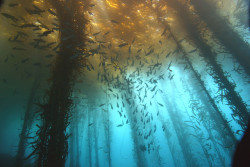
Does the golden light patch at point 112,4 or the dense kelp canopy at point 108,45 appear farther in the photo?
the golden light patch at point 112,4

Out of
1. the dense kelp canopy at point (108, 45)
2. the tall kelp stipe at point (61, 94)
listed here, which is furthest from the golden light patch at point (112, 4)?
the tall kelp stipe at point (61, 94)

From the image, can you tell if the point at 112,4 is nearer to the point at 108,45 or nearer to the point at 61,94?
the point at 108,45

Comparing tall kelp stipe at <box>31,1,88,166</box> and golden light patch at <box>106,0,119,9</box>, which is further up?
golden light patch at <box>106,0,119,9</box>

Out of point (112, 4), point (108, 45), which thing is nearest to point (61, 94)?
point (112, 4)

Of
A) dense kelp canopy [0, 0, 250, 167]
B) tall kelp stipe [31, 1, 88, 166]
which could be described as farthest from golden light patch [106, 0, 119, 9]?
tall kelp stipe [31, 1, 88, 166]

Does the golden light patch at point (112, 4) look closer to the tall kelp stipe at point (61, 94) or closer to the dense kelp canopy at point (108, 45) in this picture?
the dense kelp canopy at point (108, 45)

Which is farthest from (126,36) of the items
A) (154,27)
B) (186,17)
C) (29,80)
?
(29,80)

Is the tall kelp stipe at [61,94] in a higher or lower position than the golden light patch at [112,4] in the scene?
lower

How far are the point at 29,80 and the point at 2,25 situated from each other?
40.0 feet

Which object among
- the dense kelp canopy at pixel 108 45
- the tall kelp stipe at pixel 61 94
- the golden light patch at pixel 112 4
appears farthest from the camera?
the golden light patch at pixel 112 4

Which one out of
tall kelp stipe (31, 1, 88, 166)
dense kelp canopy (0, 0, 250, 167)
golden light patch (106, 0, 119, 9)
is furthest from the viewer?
golden light patch (106, 0, 119, 9)

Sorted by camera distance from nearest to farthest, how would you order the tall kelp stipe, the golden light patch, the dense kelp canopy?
1. the tall kelp stipe
2. the dense kelp canopy
3. the golden light patch

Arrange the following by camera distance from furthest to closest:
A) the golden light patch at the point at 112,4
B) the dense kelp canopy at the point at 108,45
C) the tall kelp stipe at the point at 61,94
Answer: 1. the golden light patch at the point at 112,4
2. the dense kelp canopy at the point at 108,45
3. the tall kelp stipe at the point at 61,94

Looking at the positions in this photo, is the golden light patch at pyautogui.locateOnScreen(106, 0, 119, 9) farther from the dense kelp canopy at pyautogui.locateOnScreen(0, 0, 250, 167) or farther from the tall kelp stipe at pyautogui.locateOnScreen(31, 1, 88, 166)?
the tall kelp stipe at pyautogui.locateOnScreen(31, 1, 88, 166)
